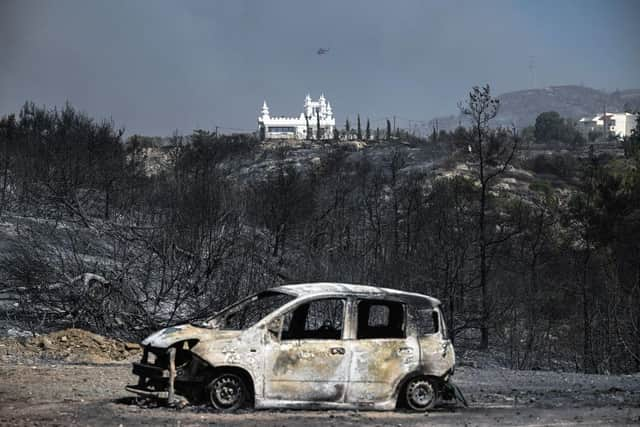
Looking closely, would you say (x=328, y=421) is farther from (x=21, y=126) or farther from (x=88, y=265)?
(x=21, y=126)

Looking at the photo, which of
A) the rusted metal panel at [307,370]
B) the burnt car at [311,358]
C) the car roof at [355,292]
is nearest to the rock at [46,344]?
the burnt car at [311,358]

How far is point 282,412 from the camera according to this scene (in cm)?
1163

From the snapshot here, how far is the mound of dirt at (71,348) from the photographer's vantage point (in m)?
18.1

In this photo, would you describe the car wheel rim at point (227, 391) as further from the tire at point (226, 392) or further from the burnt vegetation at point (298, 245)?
the burnt vegetation at point (298, 245)

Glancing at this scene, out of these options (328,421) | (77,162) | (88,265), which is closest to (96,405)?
(328,421)

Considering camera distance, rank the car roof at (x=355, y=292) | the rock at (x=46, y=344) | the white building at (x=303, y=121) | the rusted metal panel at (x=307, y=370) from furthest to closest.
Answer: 1. the white building at (x=303, y=121)
2. the rock at (x=46, y=344)
3. the car roof at (x=355, y=292)
4. the rusted metal panel at (x=307, y=370)

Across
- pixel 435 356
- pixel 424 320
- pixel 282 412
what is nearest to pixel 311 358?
pixel 282 412

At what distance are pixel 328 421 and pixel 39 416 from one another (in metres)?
3.56

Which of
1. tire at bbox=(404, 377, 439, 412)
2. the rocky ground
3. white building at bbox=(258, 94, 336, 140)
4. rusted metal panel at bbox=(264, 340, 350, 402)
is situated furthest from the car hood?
white building at bbox=(258, 94, 336, 140)

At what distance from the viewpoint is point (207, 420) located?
10773 mm

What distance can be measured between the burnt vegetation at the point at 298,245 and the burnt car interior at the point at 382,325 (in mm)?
11143

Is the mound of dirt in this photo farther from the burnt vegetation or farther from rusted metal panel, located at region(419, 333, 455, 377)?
rusted metal panel, located at region(419, 333, 455, 377)

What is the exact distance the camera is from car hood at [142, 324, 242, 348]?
11555mm

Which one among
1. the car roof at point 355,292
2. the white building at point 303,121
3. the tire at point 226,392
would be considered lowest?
the tire at point 226,392
